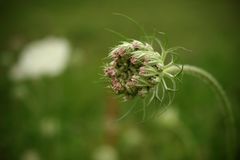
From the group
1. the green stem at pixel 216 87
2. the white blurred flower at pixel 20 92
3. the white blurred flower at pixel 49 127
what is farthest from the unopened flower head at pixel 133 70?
the white blurred flower at pixel 20 92

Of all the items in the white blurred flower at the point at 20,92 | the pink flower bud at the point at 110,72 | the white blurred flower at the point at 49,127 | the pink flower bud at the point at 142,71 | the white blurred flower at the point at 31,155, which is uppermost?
the pink flower bud at the point at 142,71

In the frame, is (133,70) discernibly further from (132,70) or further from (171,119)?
(171,119)

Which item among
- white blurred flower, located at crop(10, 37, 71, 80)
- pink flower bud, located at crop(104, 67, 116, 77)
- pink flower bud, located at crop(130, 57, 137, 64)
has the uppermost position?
pink flower bud, located at crop(130, 57, 137, 64)

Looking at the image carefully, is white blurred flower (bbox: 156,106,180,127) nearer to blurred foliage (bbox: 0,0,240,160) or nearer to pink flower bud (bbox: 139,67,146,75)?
blurred foliage (bbox: 0,0,240,160)

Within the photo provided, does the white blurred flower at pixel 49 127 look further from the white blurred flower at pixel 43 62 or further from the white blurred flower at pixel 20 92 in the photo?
the white blurred flower at pixel 43 62

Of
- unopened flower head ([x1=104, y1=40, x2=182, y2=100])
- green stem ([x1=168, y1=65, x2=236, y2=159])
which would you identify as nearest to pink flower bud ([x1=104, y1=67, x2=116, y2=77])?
unopened flower head ([x1=104, y1=40, x2=182, y2=100])

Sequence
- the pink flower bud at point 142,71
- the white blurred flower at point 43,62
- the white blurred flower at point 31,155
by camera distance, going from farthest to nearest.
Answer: the white blurred flower at point 43,62 < the white blurred flower at point 31,155 < the pink flower bud at point 142,71

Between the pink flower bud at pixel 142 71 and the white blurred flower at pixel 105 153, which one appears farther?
the white blurred flower at pixel 105 153

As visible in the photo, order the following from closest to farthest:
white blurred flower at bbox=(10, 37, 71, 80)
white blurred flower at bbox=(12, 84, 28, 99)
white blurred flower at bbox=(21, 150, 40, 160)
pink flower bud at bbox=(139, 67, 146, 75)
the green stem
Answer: pink flower bud at bbox=(139, 67, 146, 75), the green stem, white blurred flower at bbox=(21, 150, 40, 160), white blurred flower at bbox=(12, 84, 28, 99), white blurred flower at bbox=(10, 37, 71, 80)
